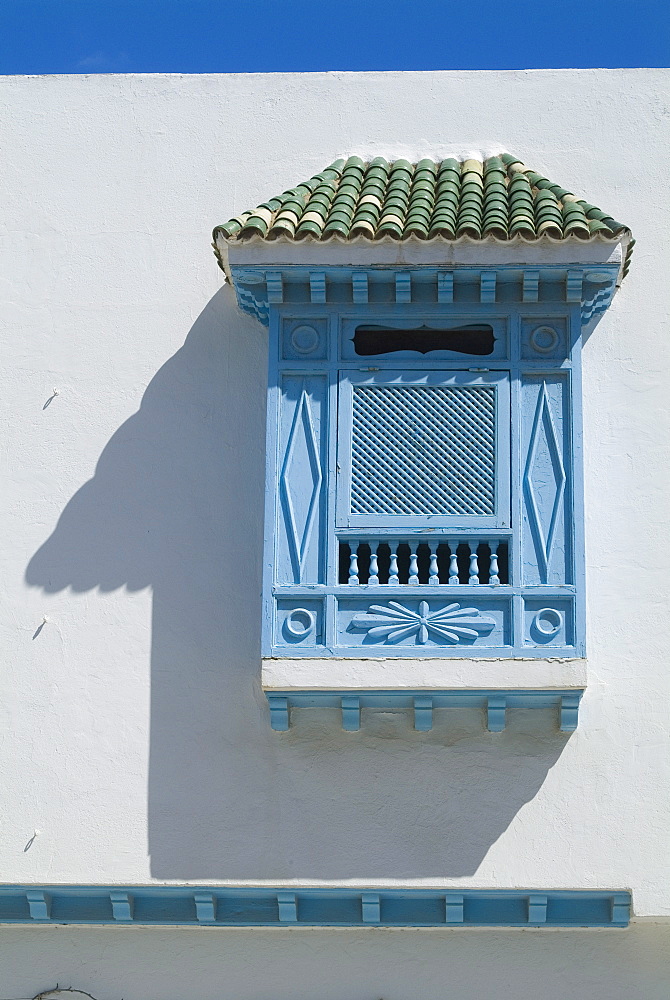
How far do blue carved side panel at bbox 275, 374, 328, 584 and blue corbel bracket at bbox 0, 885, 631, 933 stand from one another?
175cm

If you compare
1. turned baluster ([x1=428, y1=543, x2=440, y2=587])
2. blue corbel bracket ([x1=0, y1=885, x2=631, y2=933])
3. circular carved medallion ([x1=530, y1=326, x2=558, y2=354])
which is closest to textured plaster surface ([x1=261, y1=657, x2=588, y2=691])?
turned baluster ([x1=428, y1=543, x2=440, y2=587])

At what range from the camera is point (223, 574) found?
878 cm

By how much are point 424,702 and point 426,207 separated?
9.28ft

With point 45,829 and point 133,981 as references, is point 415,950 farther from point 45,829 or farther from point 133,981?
point 45,829

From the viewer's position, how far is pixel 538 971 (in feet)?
27.0

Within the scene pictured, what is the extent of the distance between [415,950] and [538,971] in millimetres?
674

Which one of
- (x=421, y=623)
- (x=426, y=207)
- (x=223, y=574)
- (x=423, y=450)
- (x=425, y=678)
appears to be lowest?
(x=425, y=678)

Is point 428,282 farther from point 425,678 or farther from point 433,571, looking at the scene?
point 425,678

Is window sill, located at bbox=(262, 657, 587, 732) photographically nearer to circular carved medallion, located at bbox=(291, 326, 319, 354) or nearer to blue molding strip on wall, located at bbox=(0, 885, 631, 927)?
blue molding strip on wall, located at bbox=(0, 885, 631, 927)

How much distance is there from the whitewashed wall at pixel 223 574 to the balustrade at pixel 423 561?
26.4 inches

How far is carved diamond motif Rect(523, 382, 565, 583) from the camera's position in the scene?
8.29 m

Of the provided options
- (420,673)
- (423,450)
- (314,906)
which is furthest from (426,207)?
(314,906)

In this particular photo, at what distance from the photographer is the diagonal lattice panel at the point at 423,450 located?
329 inches

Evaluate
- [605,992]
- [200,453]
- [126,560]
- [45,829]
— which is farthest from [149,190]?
[605,992]
